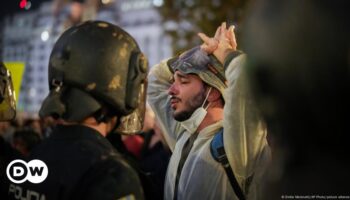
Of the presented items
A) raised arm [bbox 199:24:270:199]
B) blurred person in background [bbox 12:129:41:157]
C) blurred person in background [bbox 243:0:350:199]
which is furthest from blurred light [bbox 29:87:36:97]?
blurred person in background [bbox 243:0:350:199]

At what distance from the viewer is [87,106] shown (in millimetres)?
2010

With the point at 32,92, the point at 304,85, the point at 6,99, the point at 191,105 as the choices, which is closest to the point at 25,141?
the point at 6,99

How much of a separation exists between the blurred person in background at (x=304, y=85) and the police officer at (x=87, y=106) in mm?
822

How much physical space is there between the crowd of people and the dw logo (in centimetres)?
3

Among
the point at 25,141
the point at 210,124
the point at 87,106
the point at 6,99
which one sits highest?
the point at 87,106

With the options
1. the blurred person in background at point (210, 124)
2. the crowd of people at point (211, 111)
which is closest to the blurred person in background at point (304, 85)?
the crowd of people at point (211, 111)

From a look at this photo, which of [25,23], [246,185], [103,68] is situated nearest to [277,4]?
[103,68]

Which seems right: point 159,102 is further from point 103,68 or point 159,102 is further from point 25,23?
point 25,23

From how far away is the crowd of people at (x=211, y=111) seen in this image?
39.0 inches

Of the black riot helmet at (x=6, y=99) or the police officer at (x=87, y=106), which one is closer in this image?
the police officer at (x=87, y=106)

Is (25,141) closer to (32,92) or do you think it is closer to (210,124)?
(210,124)

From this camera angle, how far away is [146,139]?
641 centimetres

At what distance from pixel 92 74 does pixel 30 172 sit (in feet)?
1.28

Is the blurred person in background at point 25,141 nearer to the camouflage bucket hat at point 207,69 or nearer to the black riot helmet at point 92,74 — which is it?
the camouflage bucket hat at point 207,69
